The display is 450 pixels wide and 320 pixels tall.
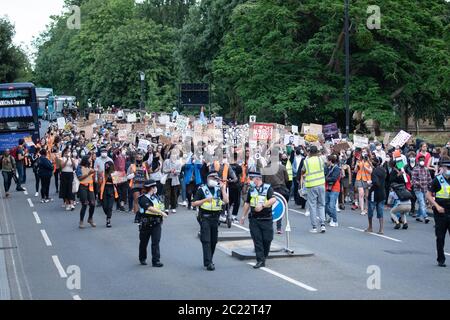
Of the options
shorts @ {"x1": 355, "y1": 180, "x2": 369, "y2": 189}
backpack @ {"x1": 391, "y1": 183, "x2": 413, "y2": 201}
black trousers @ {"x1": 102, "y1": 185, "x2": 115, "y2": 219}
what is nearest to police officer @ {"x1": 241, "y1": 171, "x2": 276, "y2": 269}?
backpack @ {"x1": 391, "y1": 183, "x2": 413, "y2": 201}

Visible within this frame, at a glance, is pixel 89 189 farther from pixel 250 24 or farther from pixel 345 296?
pixel 250 24

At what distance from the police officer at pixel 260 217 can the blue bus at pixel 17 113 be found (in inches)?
1101

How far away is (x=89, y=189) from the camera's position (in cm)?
2064

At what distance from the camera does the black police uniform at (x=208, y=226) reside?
47.9ft

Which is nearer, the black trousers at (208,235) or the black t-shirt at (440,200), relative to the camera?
the black trousers at (208,235)

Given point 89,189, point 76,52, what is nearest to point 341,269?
point 89,189

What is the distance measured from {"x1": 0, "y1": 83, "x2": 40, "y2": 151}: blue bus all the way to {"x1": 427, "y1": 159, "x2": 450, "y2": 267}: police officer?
2865cm

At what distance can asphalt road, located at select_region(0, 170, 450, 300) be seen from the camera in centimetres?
1276

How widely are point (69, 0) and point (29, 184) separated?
286 feet

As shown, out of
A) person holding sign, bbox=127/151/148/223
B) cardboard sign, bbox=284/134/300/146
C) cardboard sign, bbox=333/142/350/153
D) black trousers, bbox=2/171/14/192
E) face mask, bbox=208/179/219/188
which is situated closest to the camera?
face mask, bbox=208/179/219/188

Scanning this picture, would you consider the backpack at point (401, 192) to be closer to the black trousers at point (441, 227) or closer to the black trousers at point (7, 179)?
the black trousers at point (441, 227)

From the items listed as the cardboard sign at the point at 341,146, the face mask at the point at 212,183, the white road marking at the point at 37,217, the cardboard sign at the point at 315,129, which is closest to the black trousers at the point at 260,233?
the face mask at the point at 212,183

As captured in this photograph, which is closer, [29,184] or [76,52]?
[29,184]

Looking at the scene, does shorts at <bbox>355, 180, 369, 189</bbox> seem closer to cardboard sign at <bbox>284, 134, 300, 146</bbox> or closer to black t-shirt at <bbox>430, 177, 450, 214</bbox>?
cardboard sign at <bbox>284, 134, 300, 146</bbox>
